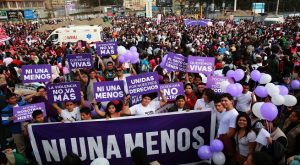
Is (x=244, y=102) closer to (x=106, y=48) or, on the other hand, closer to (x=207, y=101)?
(x=207, y=101)

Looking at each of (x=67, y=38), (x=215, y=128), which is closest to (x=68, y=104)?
(x=215, y=128)

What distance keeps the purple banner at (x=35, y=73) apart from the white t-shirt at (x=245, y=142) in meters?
4.77

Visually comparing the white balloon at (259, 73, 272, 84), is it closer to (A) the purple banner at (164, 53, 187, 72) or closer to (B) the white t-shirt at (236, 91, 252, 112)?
(B) the white t-shirt at (236, 91, 252, 112)

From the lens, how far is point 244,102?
19.0 feet

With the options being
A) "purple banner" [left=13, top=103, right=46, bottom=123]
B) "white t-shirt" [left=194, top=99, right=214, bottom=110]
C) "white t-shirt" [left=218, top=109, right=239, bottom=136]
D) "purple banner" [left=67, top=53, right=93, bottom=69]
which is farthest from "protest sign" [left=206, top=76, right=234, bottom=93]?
"purple banner" [left=13, top=103, right=46, bottom=123]

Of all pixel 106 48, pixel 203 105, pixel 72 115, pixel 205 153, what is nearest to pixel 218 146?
pixel 205 153

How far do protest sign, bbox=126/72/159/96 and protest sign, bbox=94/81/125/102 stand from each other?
20 centimetres

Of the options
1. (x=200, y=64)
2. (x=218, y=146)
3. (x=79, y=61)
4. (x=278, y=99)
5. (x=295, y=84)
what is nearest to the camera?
(x=218, y=146)

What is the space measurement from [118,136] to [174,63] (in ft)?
9.49

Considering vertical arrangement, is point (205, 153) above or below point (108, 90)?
below

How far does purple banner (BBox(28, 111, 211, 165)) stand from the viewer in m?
4.80

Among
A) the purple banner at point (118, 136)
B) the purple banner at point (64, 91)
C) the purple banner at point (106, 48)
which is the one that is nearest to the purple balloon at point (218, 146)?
the purple banner at point (118, 136)

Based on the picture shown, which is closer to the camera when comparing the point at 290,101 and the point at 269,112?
the point at 269,112

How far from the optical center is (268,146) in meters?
3.73
